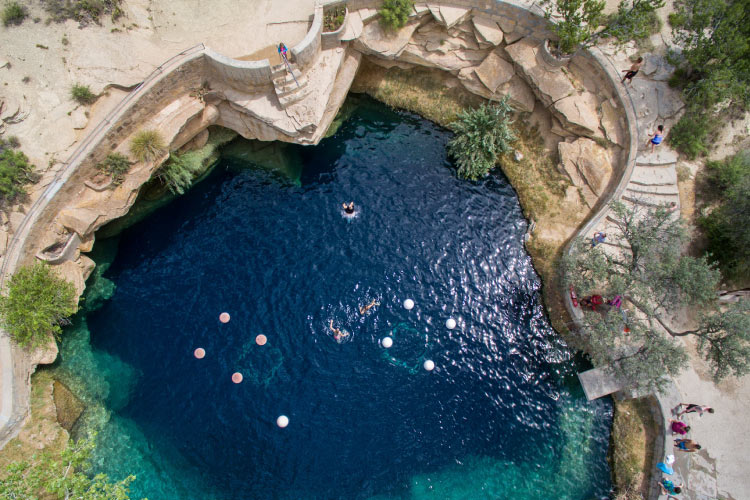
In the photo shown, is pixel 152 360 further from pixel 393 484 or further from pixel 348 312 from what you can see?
pixel 393 484

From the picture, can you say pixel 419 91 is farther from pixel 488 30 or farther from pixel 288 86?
pixel 288 86

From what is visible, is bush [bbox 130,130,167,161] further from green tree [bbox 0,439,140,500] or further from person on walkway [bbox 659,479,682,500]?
person on walkway [bbox 659,479,682,500]

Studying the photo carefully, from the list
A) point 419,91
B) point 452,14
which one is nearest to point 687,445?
point 419,91

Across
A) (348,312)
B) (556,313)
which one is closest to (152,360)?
(348,312)

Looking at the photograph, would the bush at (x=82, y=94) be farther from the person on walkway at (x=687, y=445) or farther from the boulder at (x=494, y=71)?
the person on walkway at (x=687, y=445)

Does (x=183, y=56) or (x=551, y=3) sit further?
(x=551, y=3)

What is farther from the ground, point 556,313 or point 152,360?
point 556,313

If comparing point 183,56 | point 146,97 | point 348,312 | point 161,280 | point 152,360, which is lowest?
point 152,360

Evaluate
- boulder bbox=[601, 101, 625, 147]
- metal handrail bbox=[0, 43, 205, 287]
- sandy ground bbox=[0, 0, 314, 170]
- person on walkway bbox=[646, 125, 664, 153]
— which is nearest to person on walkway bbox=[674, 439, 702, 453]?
person on walkway bbox=[646, 125, 664, 153]
